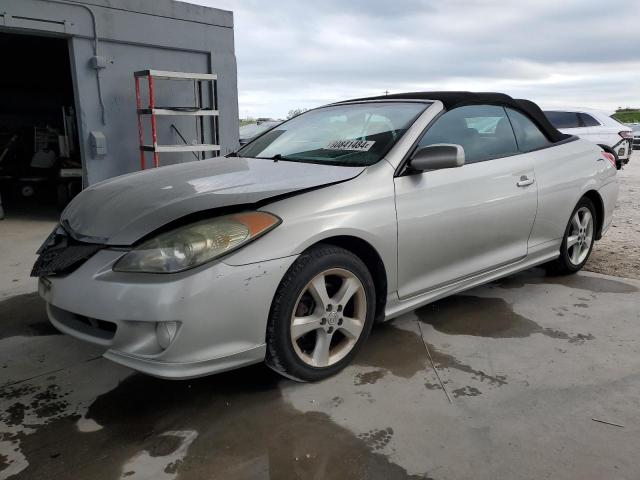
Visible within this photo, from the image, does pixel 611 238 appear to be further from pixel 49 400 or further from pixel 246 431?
pixel 49 400

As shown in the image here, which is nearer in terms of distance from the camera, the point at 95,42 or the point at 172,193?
the point at 172,193

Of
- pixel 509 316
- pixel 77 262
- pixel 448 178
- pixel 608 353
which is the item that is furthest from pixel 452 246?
pixel 77 262

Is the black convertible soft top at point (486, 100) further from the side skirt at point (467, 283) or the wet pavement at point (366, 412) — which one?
the wet pavement at point (366, 412)

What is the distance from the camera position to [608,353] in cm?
296

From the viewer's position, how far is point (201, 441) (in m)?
2.18

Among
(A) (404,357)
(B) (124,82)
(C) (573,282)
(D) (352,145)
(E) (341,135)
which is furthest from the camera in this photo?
(B) (124,82)

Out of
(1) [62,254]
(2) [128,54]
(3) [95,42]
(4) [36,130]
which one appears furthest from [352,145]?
(4) [36,130]

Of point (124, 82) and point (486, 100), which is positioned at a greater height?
point (124, 82)

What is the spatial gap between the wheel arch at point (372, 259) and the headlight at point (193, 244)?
449mm

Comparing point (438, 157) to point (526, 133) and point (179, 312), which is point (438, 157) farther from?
point (179, 312)

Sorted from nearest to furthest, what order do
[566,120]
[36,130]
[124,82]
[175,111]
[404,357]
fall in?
[404,357], [175,111], [124,82], [566,120], [36,130]

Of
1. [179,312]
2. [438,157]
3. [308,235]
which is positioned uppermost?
[438,157]

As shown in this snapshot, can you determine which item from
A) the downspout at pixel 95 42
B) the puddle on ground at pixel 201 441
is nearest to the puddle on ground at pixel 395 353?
the puddle on ground at pixel 201 441

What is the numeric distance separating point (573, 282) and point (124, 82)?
20.4 ft
